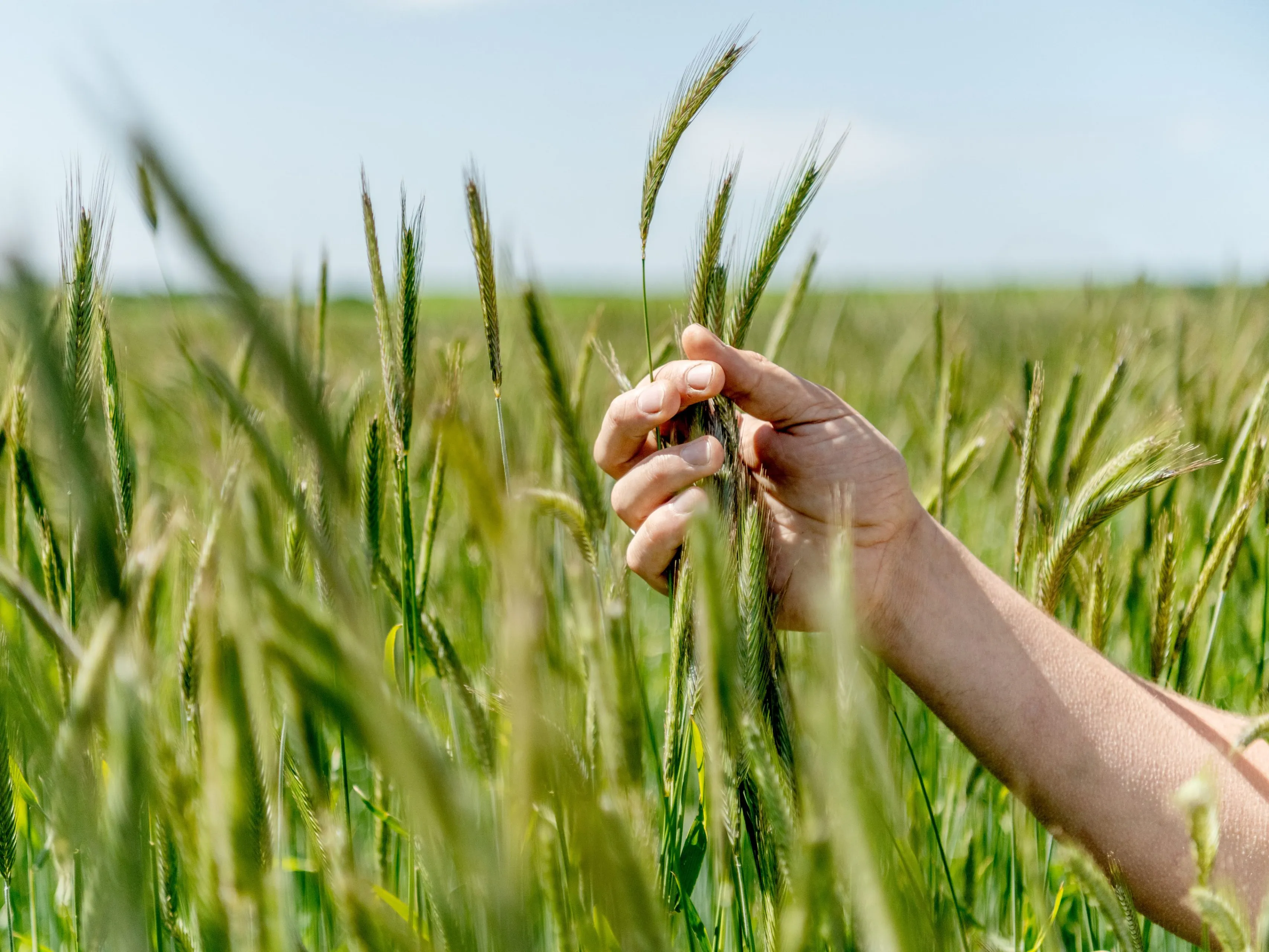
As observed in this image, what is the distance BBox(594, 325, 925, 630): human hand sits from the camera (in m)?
1.09

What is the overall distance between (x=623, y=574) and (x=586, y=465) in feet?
0.53

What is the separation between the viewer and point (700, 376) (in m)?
0.94

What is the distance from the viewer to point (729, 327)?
3.05ft

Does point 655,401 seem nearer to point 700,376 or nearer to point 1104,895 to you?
point 700,376

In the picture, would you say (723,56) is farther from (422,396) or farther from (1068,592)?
(1068,592)

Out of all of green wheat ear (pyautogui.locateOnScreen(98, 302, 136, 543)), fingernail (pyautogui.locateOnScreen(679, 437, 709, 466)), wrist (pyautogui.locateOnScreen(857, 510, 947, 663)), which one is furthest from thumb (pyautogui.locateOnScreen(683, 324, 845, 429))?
green wheat ear (pyautogui.locateOnScreen(98, 302, 136, 543))

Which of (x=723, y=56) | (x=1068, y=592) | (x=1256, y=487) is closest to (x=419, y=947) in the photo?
(x=723, y=56)

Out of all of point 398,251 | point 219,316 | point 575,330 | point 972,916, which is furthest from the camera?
point 575,330

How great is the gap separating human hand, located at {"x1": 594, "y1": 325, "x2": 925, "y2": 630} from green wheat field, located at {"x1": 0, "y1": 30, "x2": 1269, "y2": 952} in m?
0.07

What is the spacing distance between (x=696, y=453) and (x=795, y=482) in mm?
421

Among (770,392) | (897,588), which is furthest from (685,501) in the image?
(897,588)

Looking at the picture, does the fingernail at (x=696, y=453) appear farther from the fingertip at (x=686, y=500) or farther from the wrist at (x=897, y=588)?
the wrist at (x=897, y=588)

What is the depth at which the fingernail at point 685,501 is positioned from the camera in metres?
0.92

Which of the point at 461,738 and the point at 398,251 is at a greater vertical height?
the point at 398,251
